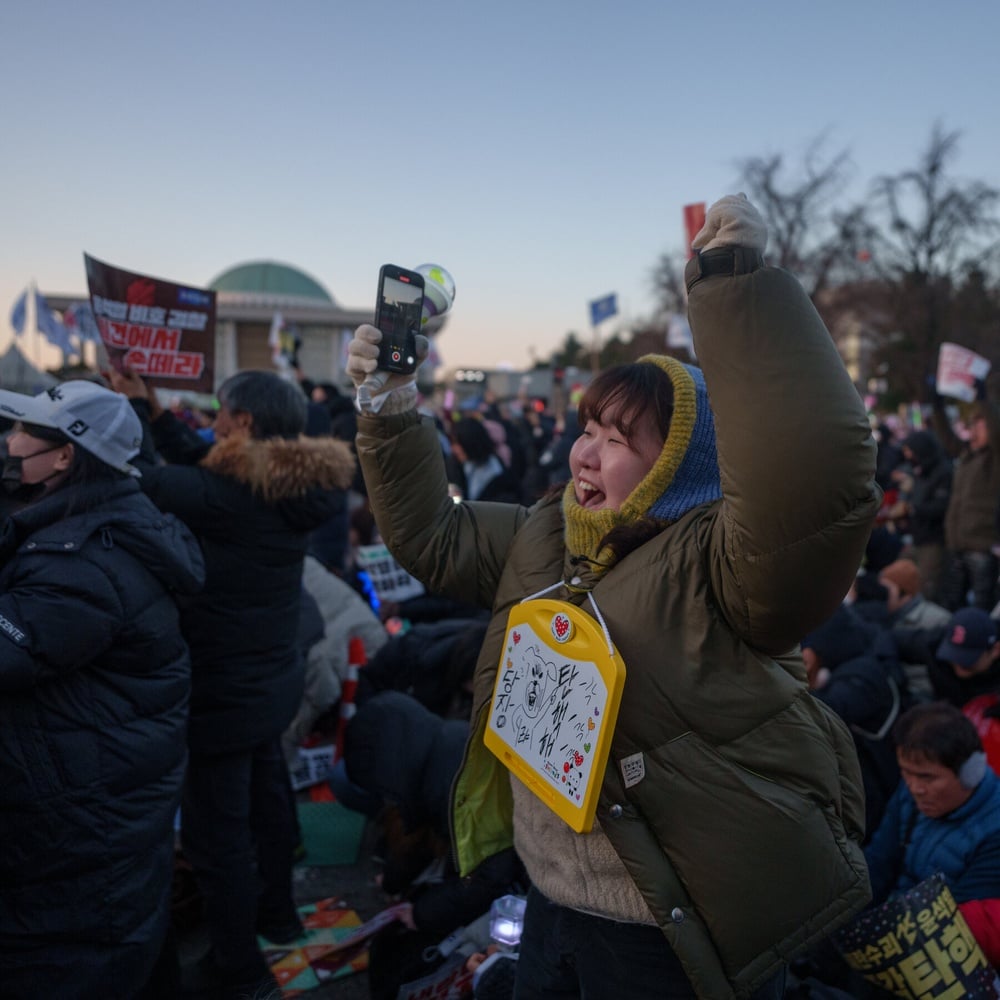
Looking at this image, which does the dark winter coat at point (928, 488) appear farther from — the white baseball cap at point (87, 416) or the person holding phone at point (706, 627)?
the white baseball cap at point (87, 416)

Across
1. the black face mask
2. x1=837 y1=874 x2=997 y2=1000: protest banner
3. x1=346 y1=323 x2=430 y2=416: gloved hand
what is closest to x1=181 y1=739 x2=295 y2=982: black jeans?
the black face mask

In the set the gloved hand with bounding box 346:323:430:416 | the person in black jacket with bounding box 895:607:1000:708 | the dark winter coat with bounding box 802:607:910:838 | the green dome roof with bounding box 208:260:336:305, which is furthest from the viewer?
the green dome roof with bounding box 208:260:336:305

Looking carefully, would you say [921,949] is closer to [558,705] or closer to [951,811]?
[951,811]

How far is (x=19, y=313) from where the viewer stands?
54.3 feet

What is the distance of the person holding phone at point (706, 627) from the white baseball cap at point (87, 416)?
0.91 meters

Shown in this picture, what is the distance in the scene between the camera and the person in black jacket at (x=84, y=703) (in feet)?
6.64

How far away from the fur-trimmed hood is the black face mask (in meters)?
0.61

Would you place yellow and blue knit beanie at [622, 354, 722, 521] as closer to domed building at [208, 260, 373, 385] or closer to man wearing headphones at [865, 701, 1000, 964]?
man wearing headphones at [865, 701, 1000, 964]

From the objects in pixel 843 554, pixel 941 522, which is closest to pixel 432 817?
pixel 843 554

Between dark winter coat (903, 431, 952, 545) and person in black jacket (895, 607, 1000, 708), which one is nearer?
person in black jacket (895, 607, 1000, 708)

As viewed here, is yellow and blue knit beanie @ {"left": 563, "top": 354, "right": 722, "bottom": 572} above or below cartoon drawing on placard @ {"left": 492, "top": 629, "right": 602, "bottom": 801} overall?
above

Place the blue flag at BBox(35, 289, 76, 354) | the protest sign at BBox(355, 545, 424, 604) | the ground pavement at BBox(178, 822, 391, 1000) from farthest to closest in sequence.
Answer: the blue flag at BBox(35, 289, 76, 354) < the protest sign at BBox(355, 545, 424, 604) < the ground pavement at BBox(178, 822, 391, 1000)

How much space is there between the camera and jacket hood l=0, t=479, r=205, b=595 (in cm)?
210

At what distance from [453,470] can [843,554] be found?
21.2 ft
